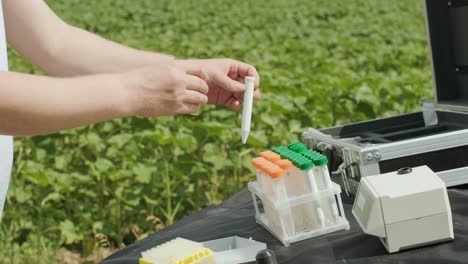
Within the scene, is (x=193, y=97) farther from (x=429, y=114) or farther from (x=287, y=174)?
(x=429, y=114)

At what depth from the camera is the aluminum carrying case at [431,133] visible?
8.16 ft

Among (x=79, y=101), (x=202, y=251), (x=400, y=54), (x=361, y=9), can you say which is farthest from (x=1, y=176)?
(x=361, y=9)

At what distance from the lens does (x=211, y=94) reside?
2408 millimetres

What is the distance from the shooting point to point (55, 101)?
203cm

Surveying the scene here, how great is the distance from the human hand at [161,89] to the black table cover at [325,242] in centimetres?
40

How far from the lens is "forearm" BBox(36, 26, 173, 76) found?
101 inches

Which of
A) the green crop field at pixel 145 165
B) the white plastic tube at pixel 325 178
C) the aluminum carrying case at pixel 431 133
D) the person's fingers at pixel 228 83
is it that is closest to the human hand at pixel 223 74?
the person's fingers at pixel 228 83

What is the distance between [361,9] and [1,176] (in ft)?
56.7

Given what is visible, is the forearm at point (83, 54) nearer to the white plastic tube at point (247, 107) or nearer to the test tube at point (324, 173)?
the white plastic tube at point (247, 107)

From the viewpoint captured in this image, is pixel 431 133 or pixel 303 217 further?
pixel 431 133

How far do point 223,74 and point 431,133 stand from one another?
3.04ft

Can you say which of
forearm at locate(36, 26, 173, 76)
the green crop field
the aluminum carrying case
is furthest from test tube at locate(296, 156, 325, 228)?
the green crop field

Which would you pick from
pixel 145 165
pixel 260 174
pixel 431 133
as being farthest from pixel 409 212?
pixel 145 165

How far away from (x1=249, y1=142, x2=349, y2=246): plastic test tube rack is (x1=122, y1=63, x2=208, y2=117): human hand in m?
0.26
